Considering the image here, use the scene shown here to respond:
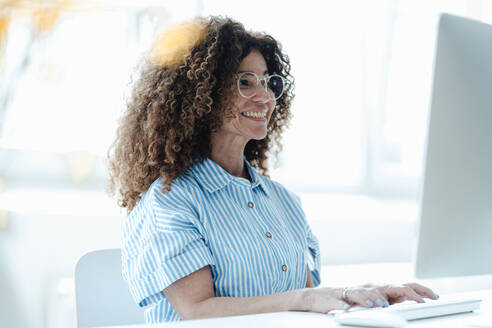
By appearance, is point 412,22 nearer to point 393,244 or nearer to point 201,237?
→ point 393,244

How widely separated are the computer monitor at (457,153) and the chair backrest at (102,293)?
81 centimetres

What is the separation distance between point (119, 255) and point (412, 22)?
7.65 ft

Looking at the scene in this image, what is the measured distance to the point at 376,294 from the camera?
3.31 ft

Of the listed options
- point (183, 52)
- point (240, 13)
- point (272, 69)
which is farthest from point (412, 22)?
point (183, 52)

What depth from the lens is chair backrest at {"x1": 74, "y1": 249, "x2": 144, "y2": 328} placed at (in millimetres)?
1363

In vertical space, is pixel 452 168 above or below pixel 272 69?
below

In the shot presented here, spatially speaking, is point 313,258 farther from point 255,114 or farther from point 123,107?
point 123,107

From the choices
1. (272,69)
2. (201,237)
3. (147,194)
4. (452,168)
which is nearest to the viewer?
(452,168)

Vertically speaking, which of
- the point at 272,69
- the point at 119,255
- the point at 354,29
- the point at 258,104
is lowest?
the point at 119,255

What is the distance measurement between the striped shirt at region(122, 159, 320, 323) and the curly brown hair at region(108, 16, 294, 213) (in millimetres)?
77

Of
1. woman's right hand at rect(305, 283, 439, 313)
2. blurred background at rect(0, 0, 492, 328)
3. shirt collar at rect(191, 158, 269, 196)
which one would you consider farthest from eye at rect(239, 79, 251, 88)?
woman's right hand at rect(305, 283, 439, 313)

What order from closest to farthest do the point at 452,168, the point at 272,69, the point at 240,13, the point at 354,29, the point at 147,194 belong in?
the point at 452,168 < the point at 147,194 < the point at 272,69 < the point at 240,13 < the point at 354,29

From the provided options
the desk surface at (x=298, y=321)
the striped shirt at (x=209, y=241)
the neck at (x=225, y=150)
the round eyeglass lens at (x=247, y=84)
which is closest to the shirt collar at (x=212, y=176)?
the striped shirt at (x=209, y=241)

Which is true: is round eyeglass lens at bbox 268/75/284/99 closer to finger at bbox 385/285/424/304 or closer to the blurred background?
the blurred background
